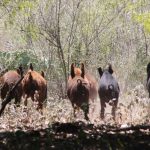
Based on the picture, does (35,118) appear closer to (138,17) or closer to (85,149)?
(85,149)

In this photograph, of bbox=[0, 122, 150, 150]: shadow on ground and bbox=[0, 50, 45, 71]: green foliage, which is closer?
bbox=[0, 122, 150, 150]: shadow on ground

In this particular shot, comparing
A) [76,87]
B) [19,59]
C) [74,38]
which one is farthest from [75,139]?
[74,38]

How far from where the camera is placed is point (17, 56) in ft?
68.6

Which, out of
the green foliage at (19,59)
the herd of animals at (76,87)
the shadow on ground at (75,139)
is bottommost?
the shadow on ground at (75,139)

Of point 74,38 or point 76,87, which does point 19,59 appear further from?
point 76,87

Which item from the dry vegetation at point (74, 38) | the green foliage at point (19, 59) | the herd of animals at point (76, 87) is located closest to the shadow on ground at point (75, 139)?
the herd of animals at point (76, 87)

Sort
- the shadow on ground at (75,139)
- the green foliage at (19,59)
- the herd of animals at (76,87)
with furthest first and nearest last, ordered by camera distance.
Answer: the green foliage at (19,59)
the herd of animals at (76,87)
the shadow on ground at (75,139)

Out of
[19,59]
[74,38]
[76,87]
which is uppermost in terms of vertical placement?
[74,38]

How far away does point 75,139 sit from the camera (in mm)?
5578

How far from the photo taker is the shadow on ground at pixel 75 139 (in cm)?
530

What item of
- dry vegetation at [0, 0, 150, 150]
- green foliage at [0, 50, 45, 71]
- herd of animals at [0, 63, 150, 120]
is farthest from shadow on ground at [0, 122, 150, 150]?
green foliage at [0, 50, 45, 71]

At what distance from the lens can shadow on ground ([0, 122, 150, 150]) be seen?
5.30 metres

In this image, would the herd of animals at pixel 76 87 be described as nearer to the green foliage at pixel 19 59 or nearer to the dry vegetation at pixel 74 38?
the dry vegetation at pixel 74 38

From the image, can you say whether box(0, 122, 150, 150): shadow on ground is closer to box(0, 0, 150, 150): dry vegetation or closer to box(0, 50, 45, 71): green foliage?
box(0, 0, 150, 150): dry vegetation
